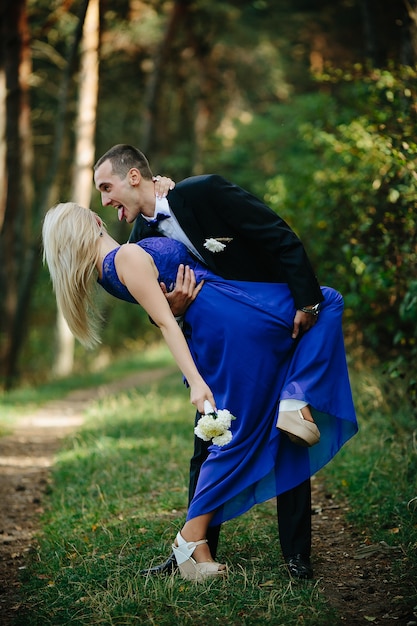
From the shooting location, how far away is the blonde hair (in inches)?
146

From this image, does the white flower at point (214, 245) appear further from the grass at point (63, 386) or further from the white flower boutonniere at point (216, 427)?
the grass at point (63, 386)

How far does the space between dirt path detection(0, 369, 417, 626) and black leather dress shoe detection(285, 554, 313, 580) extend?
0.21 feet

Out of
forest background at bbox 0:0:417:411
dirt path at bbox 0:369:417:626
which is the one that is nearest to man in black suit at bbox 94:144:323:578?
dirt path at bbox 0:369:417:626

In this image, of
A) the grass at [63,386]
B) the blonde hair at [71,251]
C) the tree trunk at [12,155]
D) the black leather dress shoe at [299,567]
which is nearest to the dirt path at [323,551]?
the black leather dress shoe at [299,567]

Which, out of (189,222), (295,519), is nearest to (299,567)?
(295,519)

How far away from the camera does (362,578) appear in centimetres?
387

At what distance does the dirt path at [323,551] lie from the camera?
11.5 ft

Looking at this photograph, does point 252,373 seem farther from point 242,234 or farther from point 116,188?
point 116,188

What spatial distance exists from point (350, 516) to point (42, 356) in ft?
59.4

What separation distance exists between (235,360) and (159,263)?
586mm

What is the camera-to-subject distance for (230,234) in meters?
3.78

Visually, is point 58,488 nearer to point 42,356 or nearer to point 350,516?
point 350,516

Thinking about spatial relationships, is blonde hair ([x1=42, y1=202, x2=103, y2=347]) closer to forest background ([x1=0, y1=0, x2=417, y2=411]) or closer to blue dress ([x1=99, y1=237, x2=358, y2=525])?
blue dress ([x1=99, y1=237, x2=358, y2=525])

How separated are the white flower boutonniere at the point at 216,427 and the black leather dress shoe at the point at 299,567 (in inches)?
31.4
